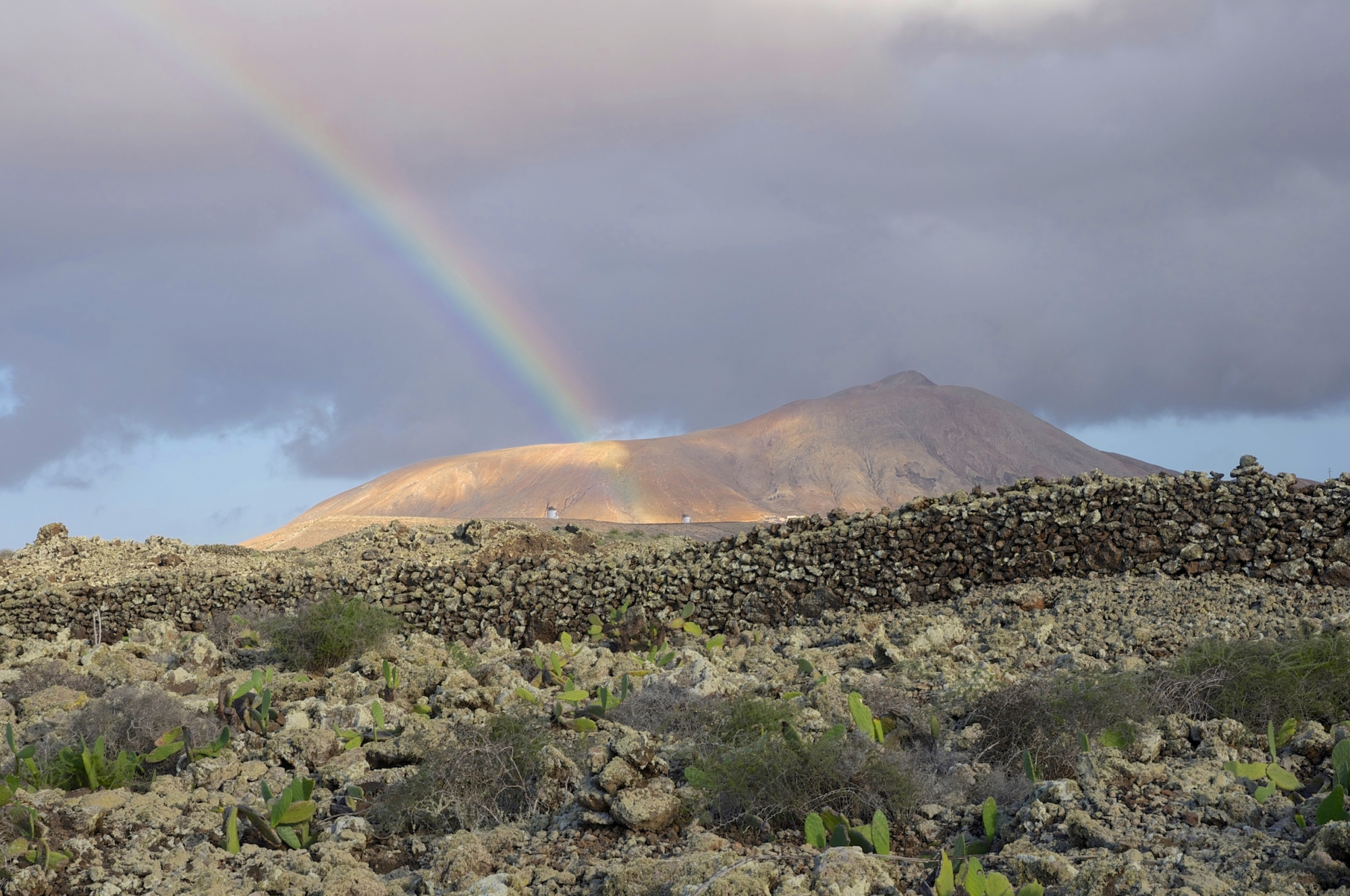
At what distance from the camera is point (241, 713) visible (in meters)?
7.68

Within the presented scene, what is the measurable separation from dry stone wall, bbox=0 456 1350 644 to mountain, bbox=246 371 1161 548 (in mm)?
41586

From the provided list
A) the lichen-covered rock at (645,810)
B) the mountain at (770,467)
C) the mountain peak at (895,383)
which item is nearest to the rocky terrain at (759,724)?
the lichen-covered rock at (645,810)

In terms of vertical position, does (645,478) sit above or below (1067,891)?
above

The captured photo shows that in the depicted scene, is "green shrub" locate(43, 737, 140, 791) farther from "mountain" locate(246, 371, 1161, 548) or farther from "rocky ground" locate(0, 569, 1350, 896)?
"mountain" locate(246, 371, 1161, 548)

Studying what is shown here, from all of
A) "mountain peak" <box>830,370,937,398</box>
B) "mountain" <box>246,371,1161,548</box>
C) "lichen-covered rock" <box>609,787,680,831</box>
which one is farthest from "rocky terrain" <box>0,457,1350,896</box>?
"mountain peak" <box>830,370,937,398</box>

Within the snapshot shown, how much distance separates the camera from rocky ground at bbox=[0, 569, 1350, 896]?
423 cm

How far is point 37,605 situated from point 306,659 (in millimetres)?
10941

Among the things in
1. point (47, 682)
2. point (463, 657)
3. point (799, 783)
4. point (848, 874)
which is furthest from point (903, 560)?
point (47, 682)

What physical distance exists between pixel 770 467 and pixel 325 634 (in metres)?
61.1

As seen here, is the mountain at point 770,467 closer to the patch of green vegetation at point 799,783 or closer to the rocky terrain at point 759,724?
the rocky terrain at point 759,724

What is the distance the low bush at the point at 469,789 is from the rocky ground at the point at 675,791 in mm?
90

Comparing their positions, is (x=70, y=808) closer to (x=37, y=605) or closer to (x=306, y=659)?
(x=306, y=659)

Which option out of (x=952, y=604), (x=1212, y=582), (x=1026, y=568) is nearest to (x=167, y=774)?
(x=952, y=604)

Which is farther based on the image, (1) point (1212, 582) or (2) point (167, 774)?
(1) point (1212, 582)
